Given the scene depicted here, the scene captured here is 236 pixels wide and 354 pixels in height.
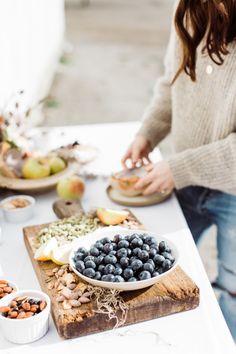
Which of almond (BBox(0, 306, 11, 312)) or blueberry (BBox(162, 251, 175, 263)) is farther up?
blueberry (BBox(162, 251, 175, 263))

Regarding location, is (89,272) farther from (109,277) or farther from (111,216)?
(111,216)

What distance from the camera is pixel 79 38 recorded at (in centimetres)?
776

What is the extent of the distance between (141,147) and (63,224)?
53cm

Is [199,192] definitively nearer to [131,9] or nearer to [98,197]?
[98,197]

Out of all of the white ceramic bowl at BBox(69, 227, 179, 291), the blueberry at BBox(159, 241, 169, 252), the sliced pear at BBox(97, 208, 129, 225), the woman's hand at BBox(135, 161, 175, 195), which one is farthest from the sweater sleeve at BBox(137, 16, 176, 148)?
the blueberry at BBox(159, 241, 169, 252)

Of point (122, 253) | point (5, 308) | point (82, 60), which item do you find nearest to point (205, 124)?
point (122, 253)

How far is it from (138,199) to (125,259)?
0.55 meters

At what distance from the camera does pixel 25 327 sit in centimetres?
120

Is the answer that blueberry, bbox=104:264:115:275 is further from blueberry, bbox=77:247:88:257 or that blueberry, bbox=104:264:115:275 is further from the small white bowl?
the small white bowl

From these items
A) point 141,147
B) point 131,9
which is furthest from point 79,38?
point 141,147

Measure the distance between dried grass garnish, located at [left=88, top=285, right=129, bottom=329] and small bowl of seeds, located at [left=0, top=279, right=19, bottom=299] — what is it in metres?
0.18

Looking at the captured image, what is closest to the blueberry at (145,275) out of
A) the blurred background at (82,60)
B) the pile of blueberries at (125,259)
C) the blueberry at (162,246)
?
the pile of blueberries at (125,259)

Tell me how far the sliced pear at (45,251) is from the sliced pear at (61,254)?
0.01 m

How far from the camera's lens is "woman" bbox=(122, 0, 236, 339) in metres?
A: 1.67
